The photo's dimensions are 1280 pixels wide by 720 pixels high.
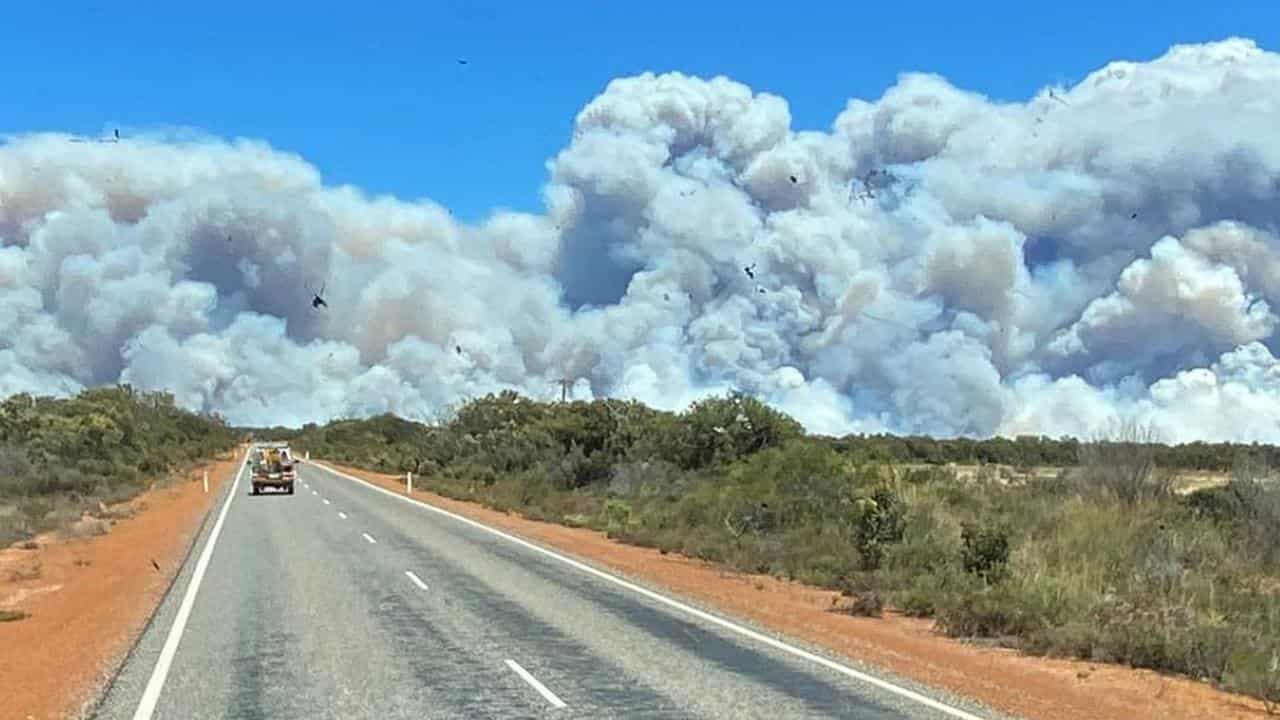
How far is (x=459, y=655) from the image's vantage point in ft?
40.0

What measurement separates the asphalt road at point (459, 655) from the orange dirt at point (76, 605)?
0.43 metres

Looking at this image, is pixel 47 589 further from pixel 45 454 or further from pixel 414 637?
pixel 45 454

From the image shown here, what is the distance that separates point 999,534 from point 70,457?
5312 cm

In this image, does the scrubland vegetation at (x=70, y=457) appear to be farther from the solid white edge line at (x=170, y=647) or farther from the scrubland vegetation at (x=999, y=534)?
the scrubland vegetation at (x=999, y=534)

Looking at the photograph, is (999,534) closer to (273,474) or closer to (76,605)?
(76,605)

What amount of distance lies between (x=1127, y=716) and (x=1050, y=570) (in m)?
8.16

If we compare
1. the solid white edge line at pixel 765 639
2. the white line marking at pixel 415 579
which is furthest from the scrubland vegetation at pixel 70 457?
the solid white edge line at pixel 765 639

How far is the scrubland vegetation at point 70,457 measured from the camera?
135 feet

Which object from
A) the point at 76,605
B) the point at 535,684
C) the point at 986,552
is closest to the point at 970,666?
the point at 535,684

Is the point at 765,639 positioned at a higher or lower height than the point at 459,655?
higher

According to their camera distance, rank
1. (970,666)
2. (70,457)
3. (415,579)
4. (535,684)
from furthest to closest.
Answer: (70,457) → (415,579) → (970,666) → (535,684)

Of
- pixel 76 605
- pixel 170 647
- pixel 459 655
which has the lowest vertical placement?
pixel 76 605

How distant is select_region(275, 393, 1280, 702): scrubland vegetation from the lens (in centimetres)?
1402

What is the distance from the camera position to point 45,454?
5531cm
